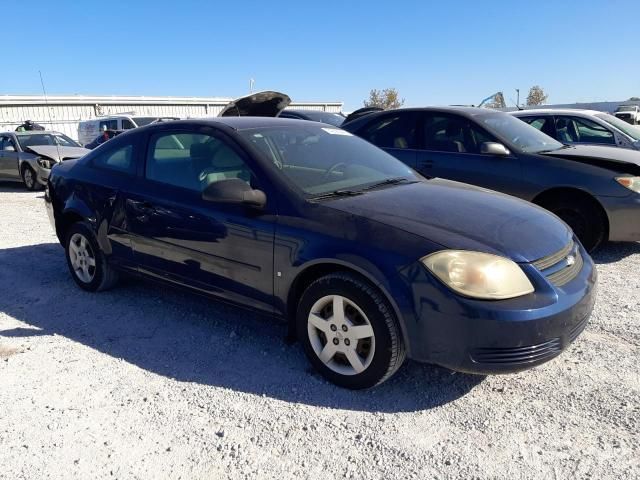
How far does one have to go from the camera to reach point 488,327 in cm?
255

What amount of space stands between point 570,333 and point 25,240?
21.4 feet

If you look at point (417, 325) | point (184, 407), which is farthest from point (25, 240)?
point (417, 325)

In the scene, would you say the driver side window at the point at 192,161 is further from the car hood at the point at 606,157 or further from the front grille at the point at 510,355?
the car hood at the point at 606,157

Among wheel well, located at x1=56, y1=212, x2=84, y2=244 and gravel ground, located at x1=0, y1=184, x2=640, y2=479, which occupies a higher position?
wheel well, located at x1=56, y1=212, x2=84, y2=244

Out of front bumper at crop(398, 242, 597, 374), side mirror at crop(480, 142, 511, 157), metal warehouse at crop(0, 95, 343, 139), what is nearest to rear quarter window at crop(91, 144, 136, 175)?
front bumper at crop(398, 242, 597, 374)

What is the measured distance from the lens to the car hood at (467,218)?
2750 millimetres

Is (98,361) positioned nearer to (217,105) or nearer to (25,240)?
(25,240)

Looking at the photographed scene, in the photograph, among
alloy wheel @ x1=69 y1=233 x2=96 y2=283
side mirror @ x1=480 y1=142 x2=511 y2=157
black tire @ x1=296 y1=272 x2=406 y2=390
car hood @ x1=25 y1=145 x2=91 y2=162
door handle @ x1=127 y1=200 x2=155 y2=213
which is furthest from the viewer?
car hood @ x1=25 y1=145 x2=91 y2=162

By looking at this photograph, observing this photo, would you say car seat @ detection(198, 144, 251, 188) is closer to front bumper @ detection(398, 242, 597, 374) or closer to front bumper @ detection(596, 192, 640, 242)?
front bumper @ detection(398, 242, 597, 374)

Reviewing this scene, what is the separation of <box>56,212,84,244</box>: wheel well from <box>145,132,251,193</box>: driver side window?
1085mm

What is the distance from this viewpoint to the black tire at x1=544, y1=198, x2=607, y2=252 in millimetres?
5211

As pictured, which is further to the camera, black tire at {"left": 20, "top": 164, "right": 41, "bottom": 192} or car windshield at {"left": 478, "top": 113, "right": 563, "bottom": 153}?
black tire at {"left": 20, "top": 164, "right": 41, "bottom": 192}

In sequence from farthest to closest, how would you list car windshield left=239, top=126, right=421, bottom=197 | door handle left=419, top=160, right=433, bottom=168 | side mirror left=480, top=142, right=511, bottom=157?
door handle left=419, top=160, right=433, bottom=168 → side mirror left=480, top=142, right=511, bottom=157 → car windshield left=239, top=126, right=421, bottom=197

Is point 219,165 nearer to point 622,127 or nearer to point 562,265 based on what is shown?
point 562,265
